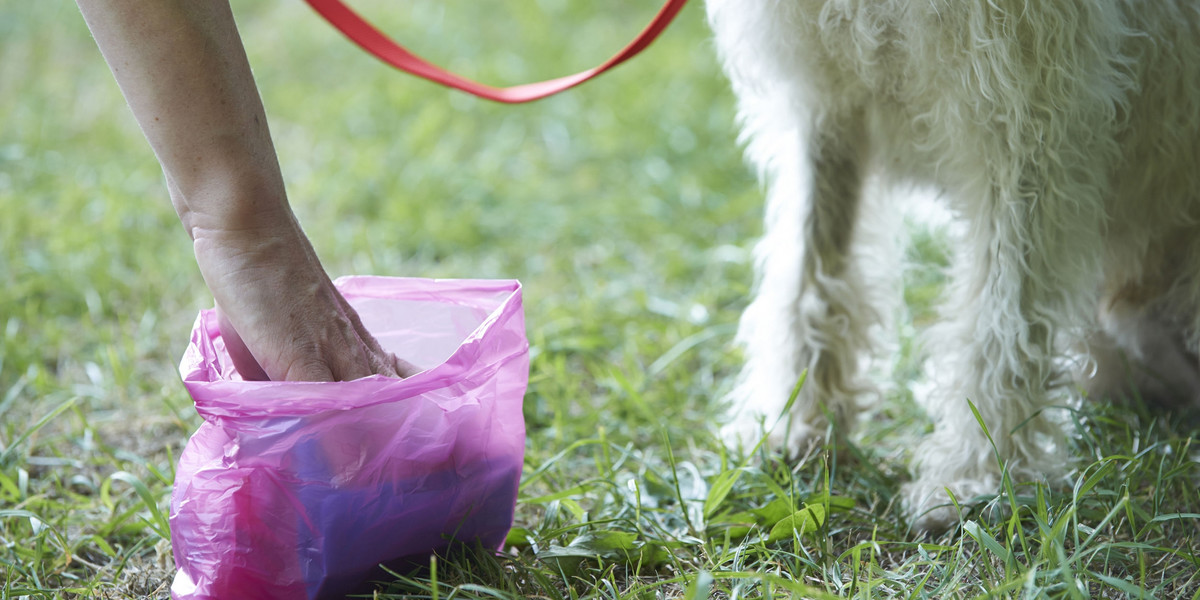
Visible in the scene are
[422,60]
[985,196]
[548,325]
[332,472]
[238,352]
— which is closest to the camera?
[332,472]

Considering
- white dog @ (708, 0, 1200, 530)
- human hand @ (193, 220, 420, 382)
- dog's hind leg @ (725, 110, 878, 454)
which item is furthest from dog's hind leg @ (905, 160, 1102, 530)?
human hand @ (193, 220, 420, 382)

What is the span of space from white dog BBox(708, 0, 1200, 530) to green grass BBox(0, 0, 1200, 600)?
0.12 meters

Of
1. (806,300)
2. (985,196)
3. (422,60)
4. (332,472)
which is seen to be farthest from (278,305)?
(985,196)

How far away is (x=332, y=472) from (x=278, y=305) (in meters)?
0.24

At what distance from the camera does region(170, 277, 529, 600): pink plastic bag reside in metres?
1.26

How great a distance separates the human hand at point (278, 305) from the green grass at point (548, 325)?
0.33 metres

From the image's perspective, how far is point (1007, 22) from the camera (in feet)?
4.60

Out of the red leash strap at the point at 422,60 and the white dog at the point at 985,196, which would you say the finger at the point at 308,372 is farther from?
the white dog at the point at 985,196

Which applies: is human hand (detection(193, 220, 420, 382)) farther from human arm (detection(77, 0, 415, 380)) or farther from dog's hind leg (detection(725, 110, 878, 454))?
dog's hind leg (detection(725, 110, 878, 454))

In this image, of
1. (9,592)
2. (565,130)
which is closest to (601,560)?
(9,592)

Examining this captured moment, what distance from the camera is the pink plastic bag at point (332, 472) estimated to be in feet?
4.14

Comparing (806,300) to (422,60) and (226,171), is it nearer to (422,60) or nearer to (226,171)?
(422,60)

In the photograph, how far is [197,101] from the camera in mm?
1297

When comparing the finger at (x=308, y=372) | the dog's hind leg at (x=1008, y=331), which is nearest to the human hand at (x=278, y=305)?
the finger at (x=308, y=372)
